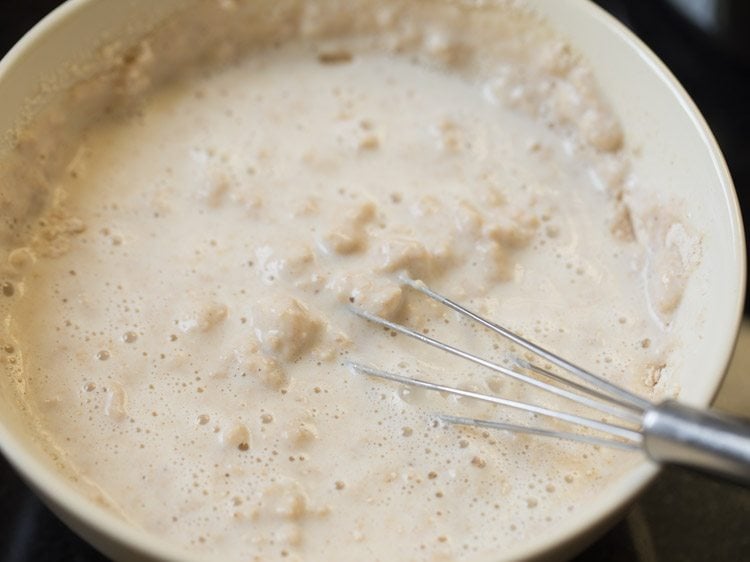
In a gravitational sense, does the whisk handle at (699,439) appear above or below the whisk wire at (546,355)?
above

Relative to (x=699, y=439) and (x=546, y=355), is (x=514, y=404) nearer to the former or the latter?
(x=546, y=355)

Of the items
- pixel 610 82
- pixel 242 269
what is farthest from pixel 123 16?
pixel 610 82

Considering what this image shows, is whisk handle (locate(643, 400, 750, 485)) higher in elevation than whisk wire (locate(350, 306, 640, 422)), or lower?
higher

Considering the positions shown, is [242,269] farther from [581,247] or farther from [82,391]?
[581,247]

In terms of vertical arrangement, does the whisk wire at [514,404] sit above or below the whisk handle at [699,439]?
below

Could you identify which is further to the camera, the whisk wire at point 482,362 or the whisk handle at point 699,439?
the whisk wire at point 482,362

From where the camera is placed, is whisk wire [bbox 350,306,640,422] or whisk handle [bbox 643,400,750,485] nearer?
whisk handle [bbox 643,400,750,485]

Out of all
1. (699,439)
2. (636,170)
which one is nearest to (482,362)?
(699,439)
